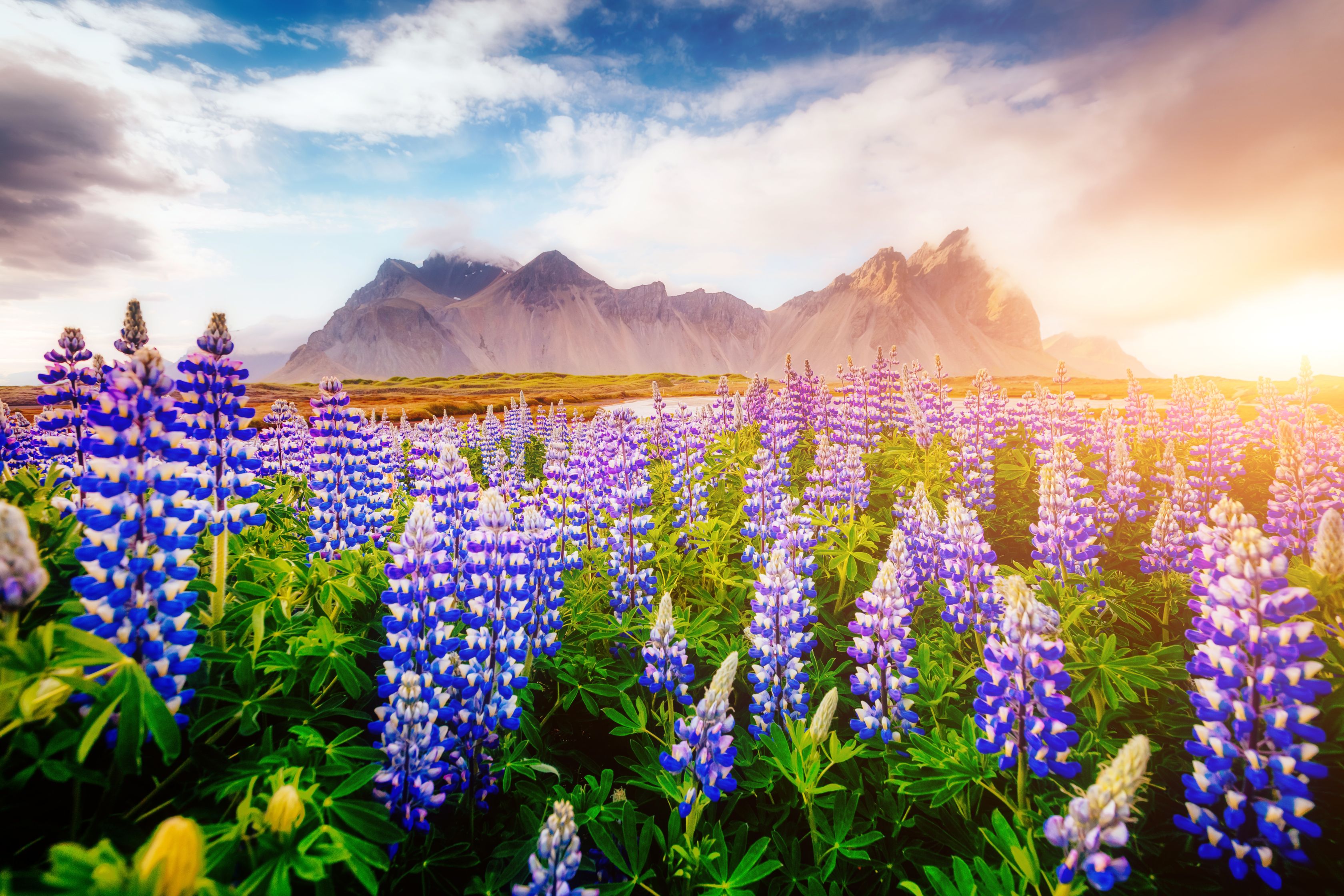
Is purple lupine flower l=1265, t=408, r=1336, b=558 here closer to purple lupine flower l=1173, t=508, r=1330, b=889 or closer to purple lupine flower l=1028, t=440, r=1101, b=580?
purple lupine flower l=1028, t=440, r=1101, b=580

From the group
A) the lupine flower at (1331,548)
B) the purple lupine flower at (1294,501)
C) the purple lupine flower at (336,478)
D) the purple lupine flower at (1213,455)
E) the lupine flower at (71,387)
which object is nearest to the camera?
the lupine flower at (1331,548)

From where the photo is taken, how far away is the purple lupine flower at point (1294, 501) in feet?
15.5

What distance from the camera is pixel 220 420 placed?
252 cm

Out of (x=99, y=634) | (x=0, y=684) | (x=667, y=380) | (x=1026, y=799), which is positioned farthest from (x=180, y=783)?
(x=667, y=380)

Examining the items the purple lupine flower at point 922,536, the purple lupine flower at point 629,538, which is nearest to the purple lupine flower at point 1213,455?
the purple lupine flower at point 922,536

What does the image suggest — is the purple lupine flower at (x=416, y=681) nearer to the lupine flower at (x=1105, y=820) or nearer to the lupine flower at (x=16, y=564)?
the lupine flower at (x=16, y=564)

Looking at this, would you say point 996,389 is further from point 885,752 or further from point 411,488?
point 411,488

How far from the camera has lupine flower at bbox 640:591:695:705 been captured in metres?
3.17

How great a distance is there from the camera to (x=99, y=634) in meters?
1.64

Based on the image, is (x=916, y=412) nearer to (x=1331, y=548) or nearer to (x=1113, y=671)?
(x=1113, y=671)

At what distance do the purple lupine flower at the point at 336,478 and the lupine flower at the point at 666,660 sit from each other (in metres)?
2.39

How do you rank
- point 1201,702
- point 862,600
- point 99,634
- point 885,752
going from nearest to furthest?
point 99,634 → point 1201,702 → point 885,752 → point 862,600

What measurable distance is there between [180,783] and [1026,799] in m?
3.58

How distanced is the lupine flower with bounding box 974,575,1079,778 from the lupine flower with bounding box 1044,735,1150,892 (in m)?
0.42
